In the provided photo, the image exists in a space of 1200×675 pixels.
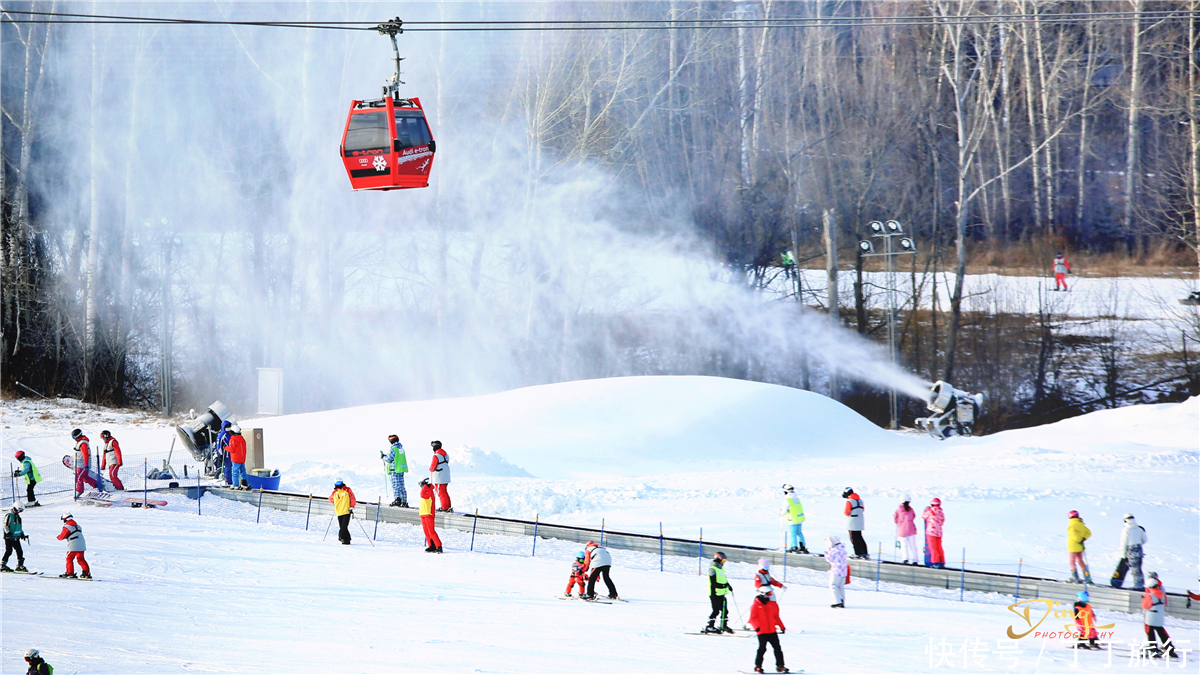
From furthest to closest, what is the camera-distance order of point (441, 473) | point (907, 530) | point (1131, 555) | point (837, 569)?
point (441, 473)
point (907, 530)
point (1131, 555)
point (837, 569)

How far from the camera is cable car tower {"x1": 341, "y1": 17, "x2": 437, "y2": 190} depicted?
44.5 ft

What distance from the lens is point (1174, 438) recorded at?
24.2 metres

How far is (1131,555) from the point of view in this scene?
1195 cm

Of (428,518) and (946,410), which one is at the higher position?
(946,410)

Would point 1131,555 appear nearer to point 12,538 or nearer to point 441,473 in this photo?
point 441,473

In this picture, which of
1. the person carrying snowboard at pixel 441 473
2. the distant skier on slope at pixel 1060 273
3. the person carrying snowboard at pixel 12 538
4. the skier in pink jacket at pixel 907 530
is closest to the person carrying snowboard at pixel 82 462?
the person carrying snowboard at pixel 12 538

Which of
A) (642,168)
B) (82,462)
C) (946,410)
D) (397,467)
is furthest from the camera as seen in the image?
(642,168)

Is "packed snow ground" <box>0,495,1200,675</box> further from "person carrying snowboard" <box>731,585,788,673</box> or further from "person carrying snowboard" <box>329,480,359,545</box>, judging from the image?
"person carrying snowboard" <box>731,585,788,673</box>

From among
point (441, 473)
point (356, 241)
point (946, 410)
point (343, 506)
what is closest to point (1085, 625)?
point (441, 473)

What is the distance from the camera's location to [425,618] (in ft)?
31.6

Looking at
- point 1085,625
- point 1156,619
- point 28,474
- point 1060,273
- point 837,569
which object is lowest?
point 1085,625

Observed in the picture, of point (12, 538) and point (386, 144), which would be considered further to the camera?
point (386, 144)

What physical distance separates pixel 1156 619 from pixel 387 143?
38.2ft

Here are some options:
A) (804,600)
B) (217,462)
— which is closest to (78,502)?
(217,462)
